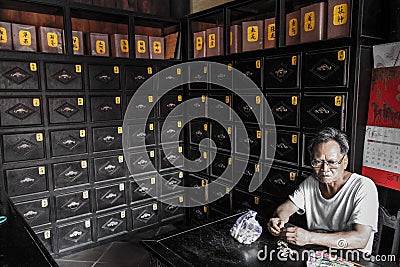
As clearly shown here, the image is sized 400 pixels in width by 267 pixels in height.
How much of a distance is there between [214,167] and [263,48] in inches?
47.8

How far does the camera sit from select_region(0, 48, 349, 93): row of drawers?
2035 millimetres

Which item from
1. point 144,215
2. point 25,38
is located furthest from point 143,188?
point 25,38

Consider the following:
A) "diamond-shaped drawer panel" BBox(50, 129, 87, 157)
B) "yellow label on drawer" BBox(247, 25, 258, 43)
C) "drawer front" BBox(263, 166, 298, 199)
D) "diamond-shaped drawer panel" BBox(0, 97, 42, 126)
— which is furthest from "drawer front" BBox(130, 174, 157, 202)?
"yellow label on drawer" BBox(247, 25, 258, 43)

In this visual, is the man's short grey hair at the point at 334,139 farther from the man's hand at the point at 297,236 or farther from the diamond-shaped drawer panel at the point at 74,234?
the diamond-shaped drawer panel at the point at 74,234

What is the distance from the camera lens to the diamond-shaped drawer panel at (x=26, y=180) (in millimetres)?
2482

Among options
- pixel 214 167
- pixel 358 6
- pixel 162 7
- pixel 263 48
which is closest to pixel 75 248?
pixel 214 167

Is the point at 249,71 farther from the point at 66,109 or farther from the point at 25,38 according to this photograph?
the point at 25,38

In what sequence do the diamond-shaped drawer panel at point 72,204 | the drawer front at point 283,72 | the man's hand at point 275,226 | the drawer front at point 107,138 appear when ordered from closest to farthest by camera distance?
the man's hand at point 275,226 → the drawer front at point 283,72 → the diamond-shaped drawer panel at point 72,204 → the drawer front at point 107,138

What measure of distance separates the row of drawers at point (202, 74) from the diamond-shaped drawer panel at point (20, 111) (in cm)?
10

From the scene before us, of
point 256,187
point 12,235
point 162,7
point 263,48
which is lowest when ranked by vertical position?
point 256,187

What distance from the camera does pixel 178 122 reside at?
10.9 ft

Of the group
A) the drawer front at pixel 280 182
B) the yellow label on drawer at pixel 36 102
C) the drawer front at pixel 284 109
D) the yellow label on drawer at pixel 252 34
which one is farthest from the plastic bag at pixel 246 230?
the yellow label on drawer at pixel 36 102

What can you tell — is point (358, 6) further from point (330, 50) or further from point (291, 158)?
point (291, 158)

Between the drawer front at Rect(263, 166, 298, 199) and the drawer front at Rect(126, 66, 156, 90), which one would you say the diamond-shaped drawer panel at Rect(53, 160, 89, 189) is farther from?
the drawer front at Rect(263, 166, 298, 199)
